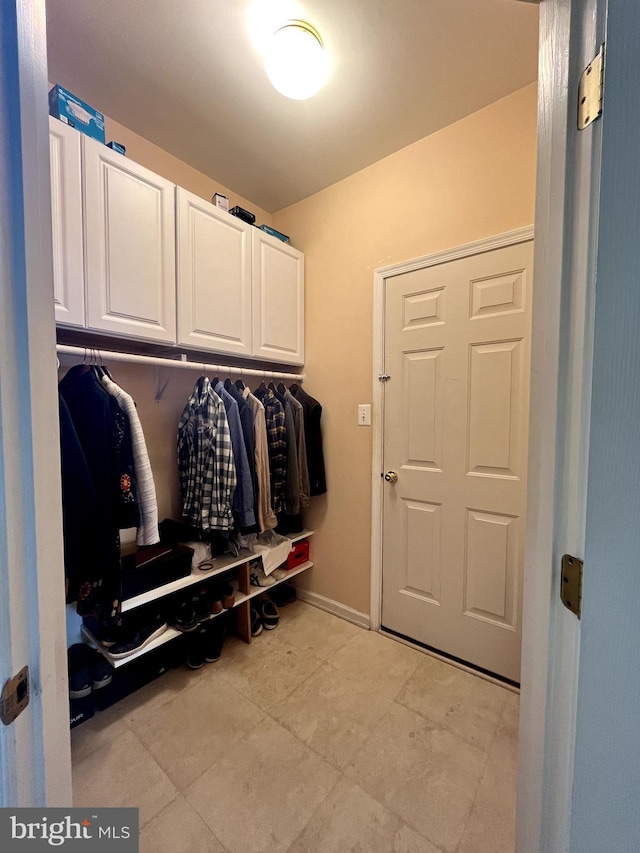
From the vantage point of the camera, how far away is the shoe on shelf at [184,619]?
5.01 ft

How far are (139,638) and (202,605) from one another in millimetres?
298

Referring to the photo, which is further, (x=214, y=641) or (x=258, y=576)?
(x=258, y=576)

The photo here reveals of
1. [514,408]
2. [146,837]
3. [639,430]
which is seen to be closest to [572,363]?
[639,430]

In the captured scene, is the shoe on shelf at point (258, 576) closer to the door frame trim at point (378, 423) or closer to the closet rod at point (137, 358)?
the door frame trim at point (378, 423)

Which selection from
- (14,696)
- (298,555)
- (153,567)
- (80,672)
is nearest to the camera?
(14,696)

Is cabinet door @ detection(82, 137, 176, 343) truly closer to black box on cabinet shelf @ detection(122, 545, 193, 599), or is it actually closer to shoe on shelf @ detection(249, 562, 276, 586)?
black box on cabinet shelf @ detection(122, 545, 193, 599)

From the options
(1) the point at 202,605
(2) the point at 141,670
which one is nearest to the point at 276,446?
(1) the point at 202,605

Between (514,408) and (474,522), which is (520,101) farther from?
(474,522)

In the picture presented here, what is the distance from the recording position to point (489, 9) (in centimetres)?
115

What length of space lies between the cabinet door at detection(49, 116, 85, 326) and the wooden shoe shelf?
46.5 inches

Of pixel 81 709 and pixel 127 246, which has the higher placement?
pixel 127 246

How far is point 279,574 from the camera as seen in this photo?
2041 mm

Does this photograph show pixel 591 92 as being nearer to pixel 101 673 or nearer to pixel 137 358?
pixel 137 358

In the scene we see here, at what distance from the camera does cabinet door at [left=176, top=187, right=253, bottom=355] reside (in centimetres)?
156
